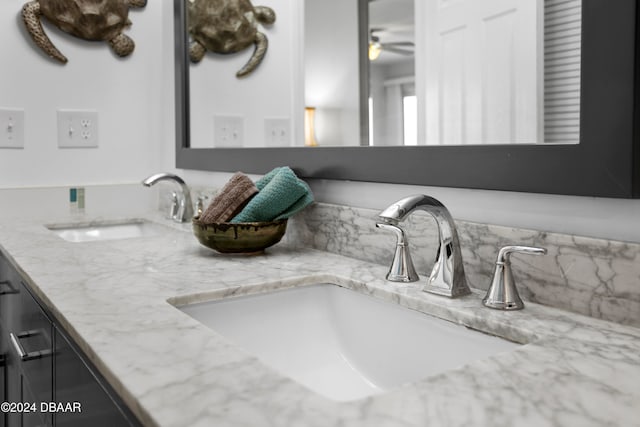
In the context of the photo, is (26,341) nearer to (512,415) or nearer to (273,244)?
(273,244)

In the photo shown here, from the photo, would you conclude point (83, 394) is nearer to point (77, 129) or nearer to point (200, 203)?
point (200, 203)

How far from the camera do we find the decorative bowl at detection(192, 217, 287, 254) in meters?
1.22

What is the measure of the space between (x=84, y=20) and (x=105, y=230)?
663 millimetres

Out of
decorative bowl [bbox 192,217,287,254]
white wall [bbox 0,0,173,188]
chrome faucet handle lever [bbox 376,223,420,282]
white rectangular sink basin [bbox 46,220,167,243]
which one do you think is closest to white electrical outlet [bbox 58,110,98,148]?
white wall [bbox 0,0,173,188]

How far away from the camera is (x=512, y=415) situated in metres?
0.51

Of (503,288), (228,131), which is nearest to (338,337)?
(503,288)

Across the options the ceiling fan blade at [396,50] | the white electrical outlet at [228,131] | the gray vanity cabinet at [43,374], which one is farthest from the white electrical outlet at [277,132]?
the gray vanity cabinet at [43,374]

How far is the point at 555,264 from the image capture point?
0.81 metres

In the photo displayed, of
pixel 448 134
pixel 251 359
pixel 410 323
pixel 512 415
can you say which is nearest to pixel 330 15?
pixel 448 134

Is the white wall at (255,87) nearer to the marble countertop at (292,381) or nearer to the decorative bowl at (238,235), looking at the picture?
the decorative bowl at (238,235)

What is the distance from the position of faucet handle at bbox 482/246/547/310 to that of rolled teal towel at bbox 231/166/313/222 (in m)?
0.52

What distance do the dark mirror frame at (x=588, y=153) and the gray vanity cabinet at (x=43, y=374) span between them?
590mm

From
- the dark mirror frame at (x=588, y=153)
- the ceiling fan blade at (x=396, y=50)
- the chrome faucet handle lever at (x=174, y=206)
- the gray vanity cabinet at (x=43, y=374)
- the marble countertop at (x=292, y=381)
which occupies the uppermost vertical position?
the ceiling fan blade at (x=396, y=50)

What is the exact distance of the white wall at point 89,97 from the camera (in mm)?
1838
